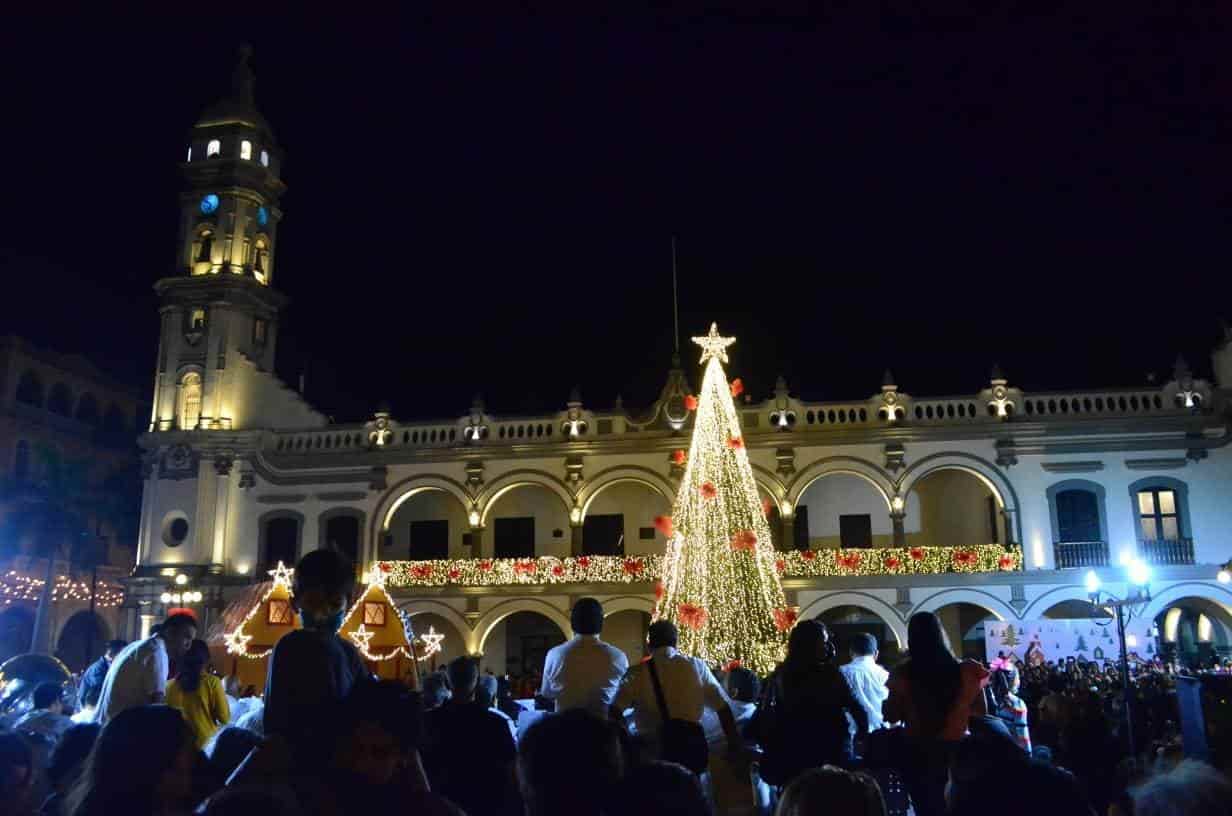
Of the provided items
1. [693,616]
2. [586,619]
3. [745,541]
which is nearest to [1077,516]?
[745,541]

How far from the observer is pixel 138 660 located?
7.41 meters

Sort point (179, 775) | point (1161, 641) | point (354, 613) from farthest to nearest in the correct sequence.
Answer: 1. point (1161, 641)
2. point (354, 613)
3. point (179, 775)

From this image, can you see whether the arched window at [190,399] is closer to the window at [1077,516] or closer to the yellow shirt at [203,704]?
the yellow shirt at [203,704]

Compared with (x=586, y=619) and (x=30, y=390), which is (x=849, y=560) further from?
(x=30, y=390)

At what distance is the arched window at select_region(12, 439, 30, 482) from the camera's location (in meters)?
34.6

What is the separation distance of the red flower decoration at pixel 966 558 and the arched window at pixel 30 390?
32.0 m

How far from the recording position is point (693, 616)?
18156mm

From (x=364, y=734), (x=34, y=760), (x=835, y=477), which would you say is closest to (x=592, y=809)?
(x=364, y=734)

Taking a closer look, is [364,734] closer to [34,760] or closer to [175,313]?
[34,760]

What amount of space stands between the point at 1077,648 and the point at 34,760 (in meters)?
22.8

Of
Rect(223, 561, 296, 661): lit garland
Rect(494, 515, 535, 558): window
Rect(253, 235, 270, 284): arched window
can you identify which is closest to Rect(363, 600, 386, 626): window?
Rect(223, 561, 296, 661): lit garland

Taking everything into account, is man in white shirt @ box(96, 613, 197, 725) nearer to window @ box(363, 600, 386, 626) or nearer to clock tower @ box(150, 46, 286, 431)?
window @ box(363, 600, 386, 626)

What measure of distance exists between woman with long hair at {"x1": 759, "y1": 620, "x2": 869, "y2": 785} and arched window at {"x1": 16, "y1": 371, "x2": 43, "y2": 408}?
37.0 meters

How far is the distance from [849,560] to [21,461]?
28.7 m
